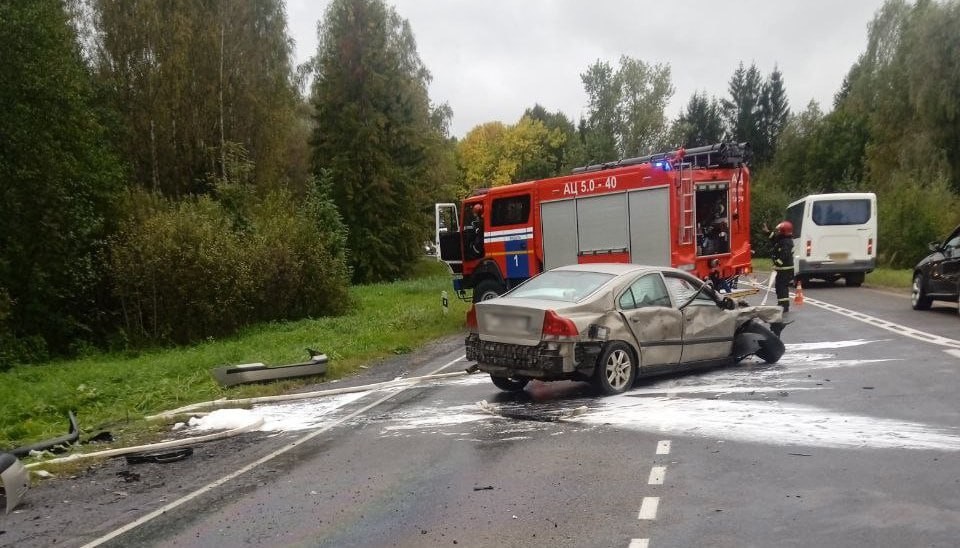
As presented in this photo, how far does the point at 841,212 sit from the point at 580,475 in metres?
21.5

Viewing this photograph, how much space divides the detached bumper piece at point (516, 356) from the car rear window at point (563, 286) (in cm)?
70

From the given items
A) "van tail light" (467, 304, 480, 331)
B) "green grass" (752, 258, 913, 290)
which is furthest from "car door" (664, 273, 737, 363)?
"green grass" (752, 258, 913, 290)

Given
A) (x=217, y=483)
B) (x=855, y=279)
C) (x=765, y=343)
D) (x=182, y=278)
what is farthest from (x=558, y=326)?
(x=855, y=279)

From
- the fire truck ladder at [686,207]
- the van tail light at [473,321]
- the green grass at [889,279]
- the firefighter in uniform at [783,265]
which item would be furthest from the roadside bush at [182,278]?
the green grass at [889,279]

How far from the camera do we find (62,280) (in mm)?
23000

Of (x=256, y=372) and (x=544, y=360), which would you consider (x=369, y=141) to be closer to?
(x=256, y=372)

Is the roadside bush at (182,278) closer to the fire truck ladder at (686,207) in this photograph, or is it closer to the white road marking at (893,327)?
the fire truck ladder at (686,207)

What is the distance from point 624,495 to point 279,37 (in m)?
38.6

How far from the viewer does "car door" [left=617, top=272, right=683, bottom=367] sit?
905cm

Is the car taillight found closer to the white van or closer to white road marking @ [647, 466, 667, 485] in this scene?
white road marking @ [647, 466, 667, 485]

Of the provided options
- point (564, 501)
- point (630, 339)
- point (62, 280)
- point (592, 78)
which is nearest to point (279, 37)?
point (62, 280)

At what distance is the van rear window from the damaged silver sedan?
623 inches

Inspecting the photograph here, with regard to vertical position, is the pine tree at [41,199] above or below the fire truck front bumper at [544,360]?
above

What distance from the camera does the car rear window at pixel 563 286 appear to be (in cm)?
903
